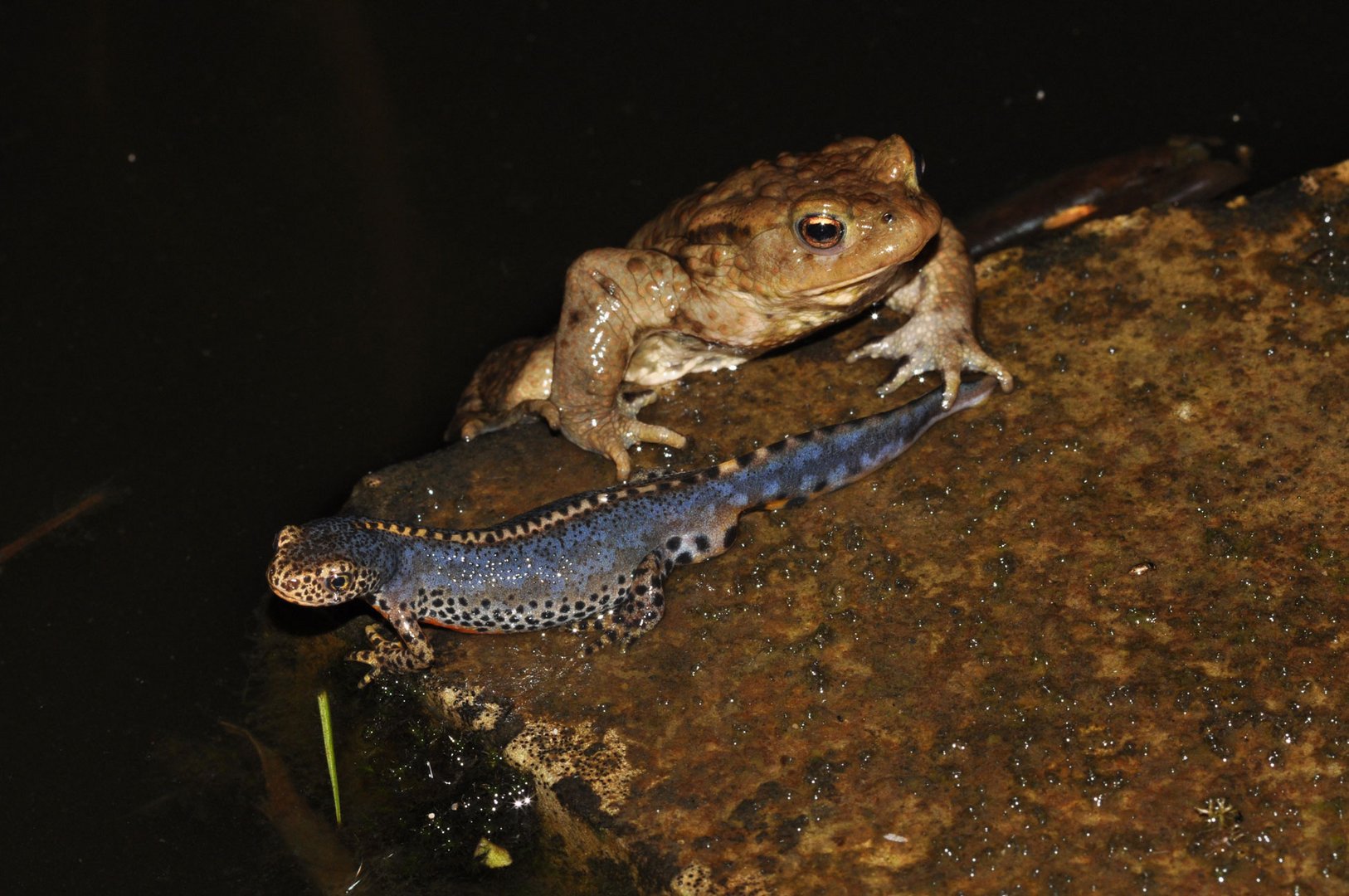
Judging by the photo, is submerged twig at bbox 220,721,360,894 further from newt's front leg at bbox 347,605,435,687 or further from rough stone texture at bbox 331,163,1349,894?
rough stone texture at bbox 331,163,1349,894

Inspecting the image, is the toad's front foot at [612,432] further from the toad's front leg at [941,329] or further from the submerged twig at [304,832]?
the submerged twig at [304,832]

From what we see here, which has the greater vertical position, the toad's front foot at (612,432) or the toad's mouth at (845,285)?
the toad's mouth at (845,285)

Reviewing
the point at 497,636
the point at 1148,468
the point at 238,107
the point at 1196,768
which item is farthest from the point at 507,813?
the point at 238,107

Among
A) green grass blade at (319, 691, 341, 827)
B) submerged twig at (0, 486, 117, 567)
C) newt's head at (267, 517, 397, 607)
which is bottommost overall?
green grass blade at (319, 691, 341, 827)

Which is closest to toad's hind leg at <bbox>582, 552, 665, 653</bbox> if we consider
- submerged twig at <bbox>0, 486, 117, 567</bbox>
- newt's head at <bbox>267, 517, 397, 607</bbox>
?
newt's head at <bbox>267, 517, 397, 607</bbox>

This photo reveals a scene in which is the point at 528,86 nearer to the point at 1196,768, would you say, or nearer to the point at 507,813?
the point at 507,813

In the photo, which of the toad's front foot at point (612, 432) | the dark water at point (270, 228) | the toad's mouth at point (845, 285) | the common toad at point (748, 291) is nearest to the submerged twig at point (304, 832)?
the dark water at point (270, 228)

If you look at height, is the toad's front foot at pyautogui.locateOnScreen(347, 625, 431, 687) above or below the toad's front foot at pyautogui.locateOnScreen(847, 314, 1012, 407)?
below
